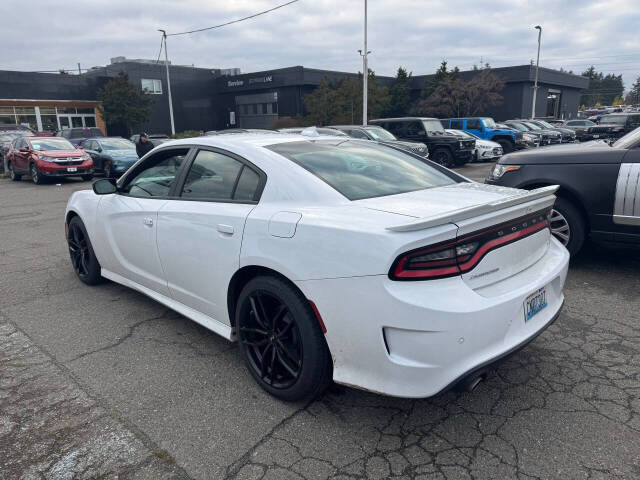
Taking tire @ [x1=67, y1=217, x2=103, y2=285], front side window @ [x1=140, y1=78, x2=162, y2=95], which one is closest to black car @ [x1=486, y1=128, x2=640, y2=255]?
tire @ [x1=67, y1=217, x2=103, y2=285]

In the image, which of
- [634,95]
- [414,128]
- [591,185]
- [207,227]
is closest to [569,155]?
[591,185]

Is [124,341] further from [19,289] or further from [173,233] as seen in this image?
[19,289]

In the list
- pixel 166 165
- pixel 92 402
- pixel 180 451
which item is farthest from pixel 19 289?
pixel 180 451

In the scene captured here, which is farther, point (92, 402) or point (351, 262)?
point (92, 402)

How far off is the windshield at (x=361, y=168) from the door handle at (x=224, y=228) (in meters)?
0.58

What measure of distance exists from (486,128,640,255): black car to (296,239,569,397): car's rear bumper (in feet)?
9.66

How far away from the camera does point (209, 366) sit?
338 centimetres

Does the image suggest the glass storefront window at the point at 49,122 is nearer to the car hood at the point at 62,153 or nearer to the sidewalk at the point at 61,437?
the car hood at the point at 62,153

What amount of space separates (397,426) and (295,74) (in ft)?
144

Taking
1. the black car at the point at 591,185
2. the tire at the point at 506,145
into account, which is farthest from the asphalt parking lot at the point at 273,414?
the tire at the point at 506,145

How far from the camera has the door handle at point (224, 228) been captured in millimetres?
2984

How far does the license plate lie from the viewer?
2.55 metres

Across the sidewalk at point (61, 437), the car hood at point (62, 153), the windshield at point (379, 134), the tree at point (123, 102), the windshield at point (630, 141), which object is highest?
the tree at point (123, 102)

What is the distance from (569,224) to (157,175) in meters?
4.09
